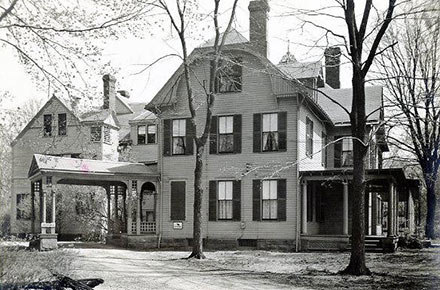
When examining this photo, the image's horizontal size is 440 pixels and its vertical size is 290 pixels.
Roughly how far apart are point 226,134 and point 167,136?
2894 millimetres

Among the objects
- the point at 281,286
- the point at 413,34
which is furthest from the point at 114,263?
the point at 413,34

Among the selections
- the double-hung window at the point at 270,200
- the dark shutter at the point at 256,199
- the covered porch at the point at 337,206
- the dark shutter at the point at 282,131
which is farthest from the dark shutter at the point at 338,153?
the dark shutter at the point at 256,199

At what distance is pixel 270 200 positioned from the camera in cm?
2275

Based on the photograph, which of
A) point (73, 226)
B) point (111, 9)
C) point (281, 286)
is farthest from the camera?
point (73, 226)

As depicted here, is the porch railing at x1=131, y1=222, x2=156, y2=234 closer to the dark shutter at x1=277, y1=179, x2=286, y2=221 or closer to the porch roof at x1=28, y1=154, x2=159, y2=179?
the porch roof at x1=28, y1=154, x2=159, y2=179

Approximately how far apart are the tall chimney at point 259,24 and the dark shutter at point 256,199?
578 cm

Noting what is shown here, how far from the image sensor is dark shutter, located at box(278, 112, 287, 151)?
22703mm

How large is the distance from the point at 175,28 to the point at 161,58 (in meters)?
1.18

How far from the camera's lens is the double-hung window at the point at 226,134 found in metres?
23.8

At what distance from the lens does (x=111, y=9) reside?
11.3 m

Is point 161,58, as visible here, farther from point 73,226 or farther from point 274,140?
point 73,226

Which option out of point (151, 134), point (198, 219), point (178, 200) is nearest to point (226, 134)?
point (178, 200)

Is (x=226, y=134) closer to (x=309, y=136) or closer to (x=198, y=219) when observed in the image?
(x=309, y=136)

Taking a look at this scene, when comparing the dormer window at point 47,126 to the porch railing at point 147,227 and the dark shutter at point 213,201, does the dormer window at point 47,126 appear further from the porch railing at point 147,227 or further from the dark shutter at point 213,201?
the porch railing at point 147,227
